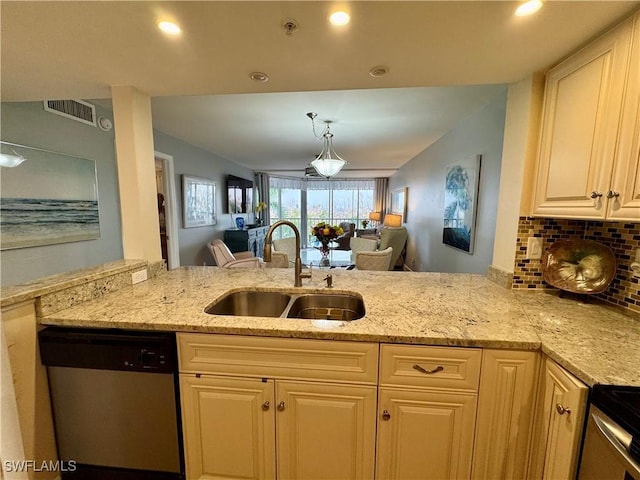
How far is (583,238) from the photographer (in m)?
1.44

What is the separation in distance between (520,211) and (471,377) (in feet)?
3.25

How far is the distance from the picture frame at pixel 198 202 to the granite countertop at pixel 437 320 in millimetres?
2899

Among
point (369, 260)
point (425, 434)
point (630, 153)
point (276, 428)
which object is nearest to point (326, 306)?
point (276, 428)

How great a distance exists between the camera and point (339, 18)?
105 cm

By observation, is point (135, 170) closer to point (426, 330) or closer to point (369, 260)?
point (426, 330)

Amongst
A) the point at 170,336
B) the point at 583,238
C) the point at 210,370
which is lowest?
the point at 210,370

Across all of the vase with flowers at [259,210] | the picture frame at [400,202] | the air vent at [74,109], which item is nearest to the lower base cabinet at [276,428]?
the air vent at [74,109]

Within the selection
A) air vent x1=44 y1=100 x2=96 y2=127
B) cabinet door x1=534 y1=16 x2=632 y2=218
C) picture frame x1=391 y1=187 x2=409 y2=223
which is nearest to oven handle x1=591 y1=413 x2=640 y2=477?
cabinet door x1=534 y1=16 x2=632 y2=218

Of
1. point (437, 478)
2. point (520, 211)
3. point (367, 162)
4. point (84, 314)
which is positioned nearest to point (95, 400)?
point (84, 314)

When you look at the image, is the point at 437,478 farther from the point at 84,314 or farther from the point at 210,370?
the point at 84,314

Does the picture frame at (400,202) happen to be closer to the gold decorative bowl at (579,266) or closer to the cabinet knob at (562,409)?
the gold decorative bowl at (579,266)

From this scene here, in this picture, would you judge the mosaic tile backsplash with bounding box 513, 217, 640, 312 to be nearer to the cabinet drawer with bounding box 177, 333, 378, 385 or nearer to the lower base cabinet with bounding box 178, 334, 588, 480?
the lower base cabinet with bounding box 178, 334, 588, 480

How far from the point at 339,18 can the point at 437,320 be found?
1.29 m

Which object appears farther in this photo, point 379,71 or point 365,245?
point 365,245
